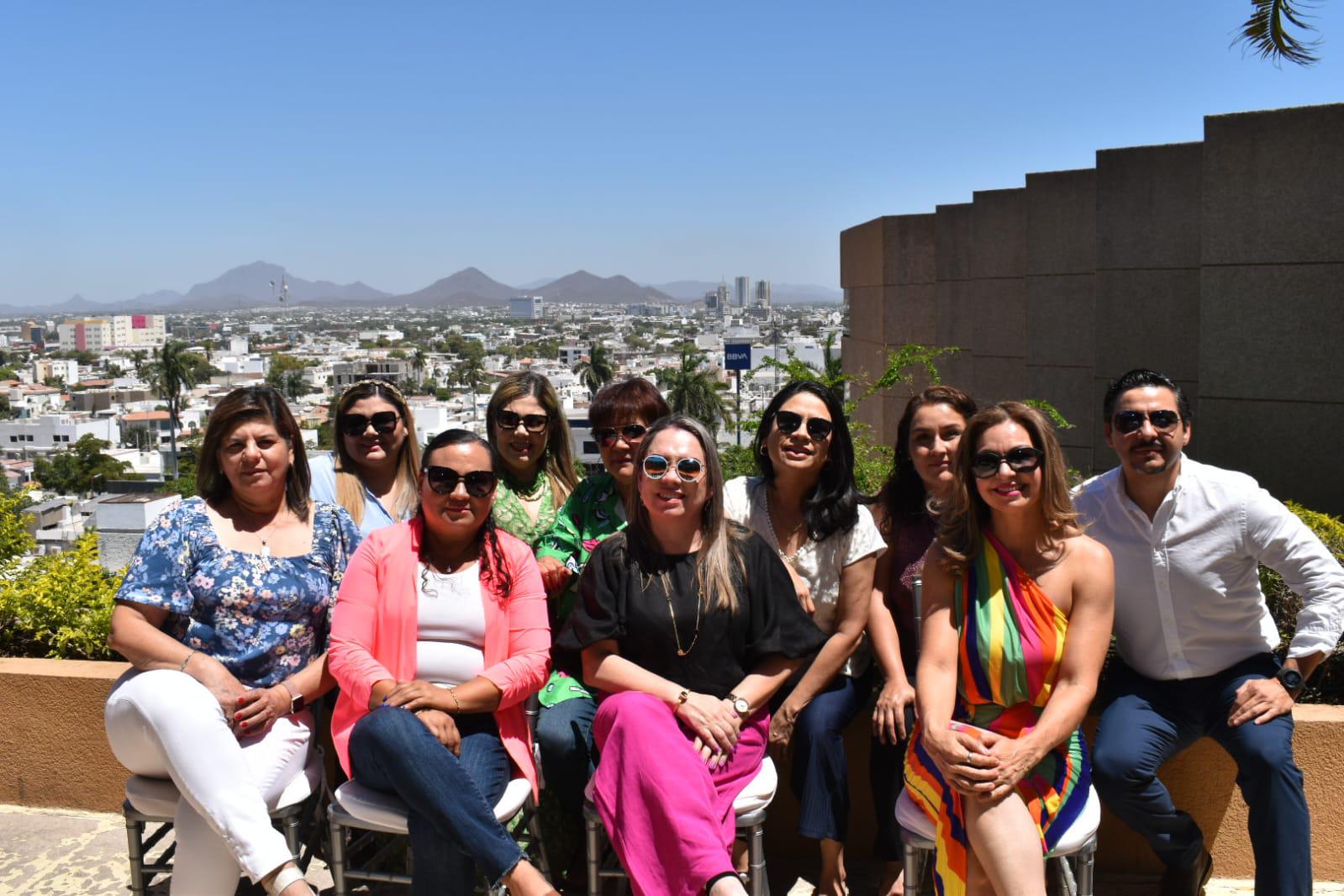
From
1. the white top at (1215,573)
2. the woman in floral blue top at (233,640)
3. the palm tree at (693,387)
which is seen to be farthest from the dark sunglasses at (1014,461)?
the palm tree at (693,387)

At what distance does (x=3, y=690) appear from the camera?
3.79m

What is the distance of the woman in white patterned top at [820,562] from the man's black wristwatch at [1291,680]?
112 cm

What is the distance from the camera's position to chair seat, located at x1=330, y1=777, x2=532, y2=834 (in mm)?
2688

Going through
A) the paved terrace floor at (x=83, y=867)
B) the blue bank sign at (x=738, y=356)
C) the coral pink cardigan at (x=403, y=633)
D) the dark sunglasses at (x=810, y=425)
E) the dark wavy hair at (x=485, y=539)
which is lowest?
the paved terrace floor at (x=83, y=867)

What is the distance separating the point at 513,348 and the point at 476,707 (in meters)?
171

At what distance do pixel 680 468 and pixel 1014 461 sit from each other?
880mm

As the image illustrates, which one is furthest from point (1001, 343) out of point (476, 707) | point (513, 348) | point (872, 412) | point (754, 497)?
point (513, 348)

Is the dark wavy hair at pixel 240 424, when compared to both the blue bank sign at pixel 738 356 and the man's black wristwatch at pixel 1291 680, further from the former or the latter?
the blue bank sign at pixel 738 356

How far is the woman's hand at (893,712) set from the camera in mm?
2990

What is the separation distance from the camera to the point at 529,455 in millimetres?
3727

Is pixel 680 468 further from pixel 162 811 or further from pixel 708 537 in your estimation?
pixel 162 811

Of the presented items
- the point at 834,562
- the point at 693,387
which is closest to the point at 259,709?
the point at 834,562

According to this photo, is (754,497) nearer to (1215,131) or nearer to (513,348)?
(1215,131)

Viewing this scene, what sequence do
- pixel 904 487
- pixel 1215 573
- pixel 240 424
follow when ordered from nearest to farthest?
pixel 1215 573 < pixel 240 424 < pixel 904 487
